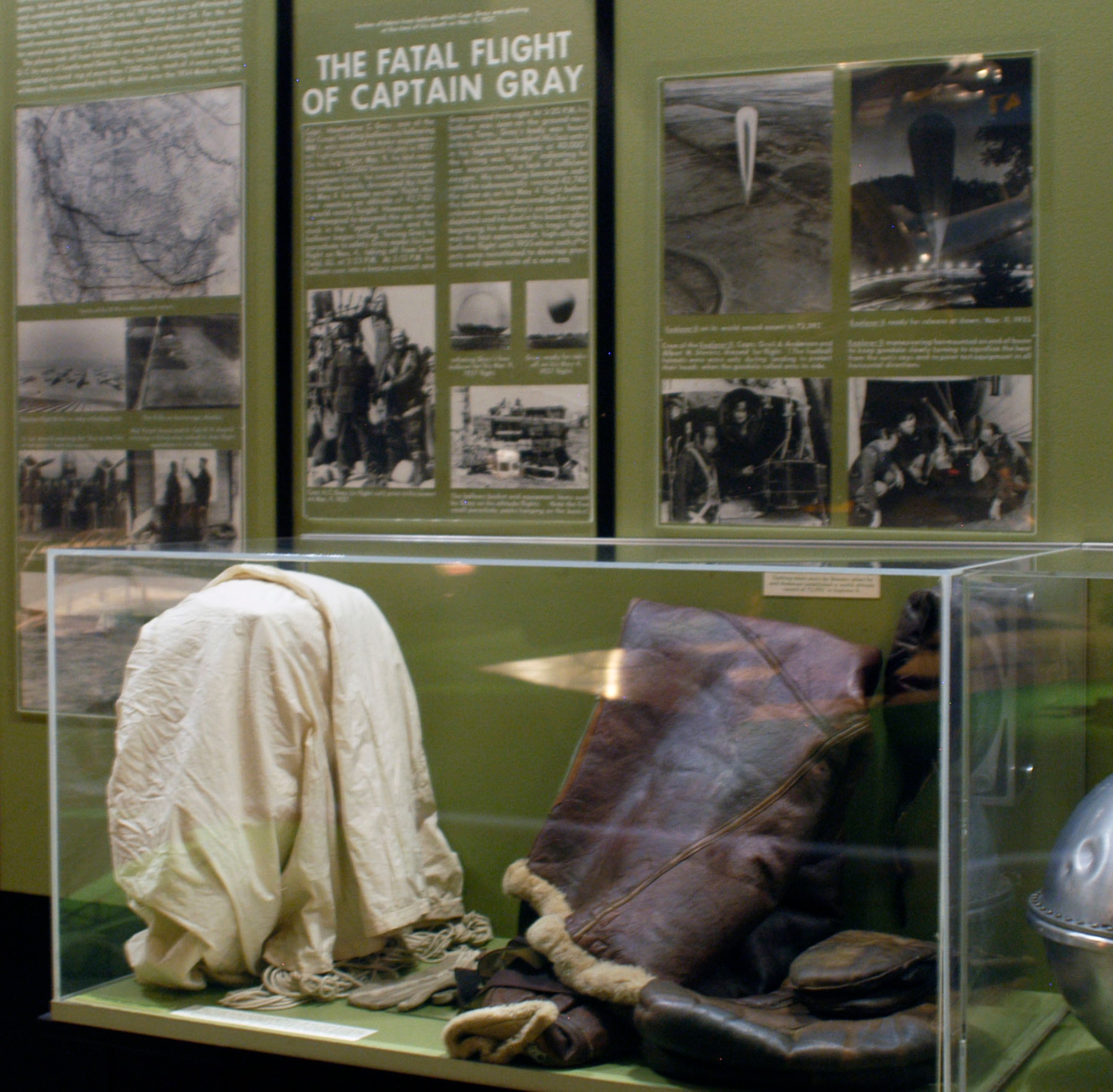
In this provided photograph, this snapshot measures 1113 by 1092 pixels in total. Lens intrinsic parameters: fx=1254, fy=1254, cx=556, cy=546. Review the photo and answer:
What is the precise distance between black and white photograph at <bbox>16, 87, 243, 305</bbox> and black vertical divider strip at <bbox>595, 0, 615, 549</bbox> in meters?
0.85

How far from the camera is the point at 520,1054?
6.42 ft

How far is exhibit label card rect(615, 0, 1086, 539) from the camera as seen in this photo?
7.69 ft

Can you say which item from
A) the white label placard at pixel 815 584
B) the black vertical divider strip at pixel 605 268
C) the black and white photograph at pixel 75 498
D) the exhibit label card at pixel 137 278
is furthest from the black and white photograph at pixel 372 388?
the white label placard at pixel 815 584

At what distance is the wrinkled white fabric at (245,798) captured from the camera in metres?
2.18

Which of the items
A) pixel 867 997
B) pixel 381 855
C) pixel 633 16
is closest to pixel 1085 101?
pixel 633 16

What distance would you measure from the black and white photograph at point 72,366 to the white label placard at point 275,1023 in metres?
1.46

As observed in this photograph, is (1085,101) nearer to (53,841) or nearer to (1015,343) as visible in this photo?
(1015,343)

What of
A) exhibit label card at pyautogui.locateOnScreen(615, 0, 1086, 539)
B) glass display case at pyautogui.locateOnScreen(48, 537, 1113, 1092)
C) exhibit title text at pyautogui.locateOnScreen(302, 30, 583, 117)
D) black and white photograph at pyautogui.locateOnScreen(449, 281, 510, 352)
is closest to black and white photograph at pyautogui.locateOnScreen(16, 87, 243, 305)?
exhibit title text at pyautogui.locateOnScreen(302, 30, 583, 117)

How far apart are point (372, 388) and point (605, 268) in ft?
1.91

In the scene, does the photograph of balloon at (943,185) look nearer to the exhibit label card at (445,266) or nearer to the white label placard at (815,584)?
the exhibit label card at (445,266)

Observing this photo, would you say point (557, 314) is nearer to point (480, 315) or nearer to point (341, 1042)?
point (480, 315)

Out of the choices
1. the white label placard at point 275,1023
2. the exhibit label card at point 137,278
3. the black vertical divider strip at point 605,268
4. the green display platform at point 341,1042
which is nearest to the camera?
the green display platform at point 341,1042

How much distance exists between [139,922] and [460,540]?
37.9 inches

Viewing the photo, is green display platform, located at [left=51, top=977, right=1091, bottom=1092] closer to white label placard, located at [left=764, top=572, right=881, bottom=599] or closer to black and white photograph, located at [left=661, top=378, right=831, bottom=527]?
white label placard, located at [left=764, top=572, right=881, bottom=599]
